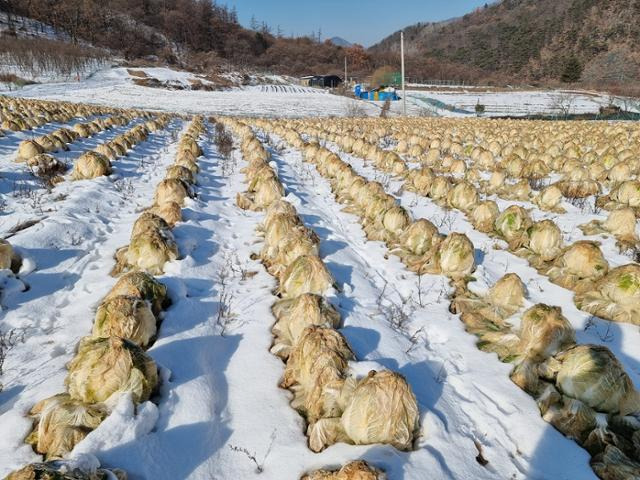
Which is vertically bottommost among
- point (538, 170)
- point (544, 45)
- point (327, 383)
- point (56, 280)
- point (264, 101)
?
point (327, 383)

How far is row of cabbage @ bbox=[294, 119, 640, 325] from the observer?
4.91 metres

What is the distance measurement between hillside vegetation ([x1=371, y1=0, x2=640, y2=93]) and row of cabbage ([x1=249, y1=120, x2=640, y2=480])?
9764cm

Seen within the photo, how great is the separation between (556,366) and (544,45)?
144957 mm

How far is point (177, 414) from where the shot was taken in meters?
3.21

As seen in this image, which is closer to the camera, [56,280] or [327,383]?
[327,383]

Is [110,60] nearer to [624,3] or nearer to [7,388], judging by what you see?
[7,388]

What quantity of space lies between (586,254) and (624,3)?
142m

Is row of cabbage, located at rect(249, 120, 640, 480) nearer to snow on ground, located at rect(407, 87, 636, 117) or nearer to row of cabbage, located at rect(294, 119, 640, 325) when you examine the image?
row of cabbage, located at rect(294, 119, 640, 325)

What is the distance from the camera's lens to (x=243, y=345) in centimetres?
420

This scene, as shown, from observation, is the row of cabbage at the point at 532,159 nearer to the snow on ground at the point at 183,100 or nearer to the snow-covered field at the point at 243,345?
the snow-covered field at the point at 243,345

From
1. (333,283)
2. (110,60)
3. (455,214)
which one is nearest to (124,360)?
(333,283)

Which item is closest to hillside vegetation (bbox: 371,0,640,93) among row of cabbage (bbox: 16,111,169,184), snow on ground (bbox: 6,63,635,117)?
snow on ground (bbox: 6,63,635,117)

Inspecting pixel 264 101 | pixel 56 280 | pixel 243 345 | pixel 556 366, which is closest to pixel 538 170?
pixel 556 366

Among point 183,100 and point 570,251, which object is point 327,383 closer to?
point 570,251
